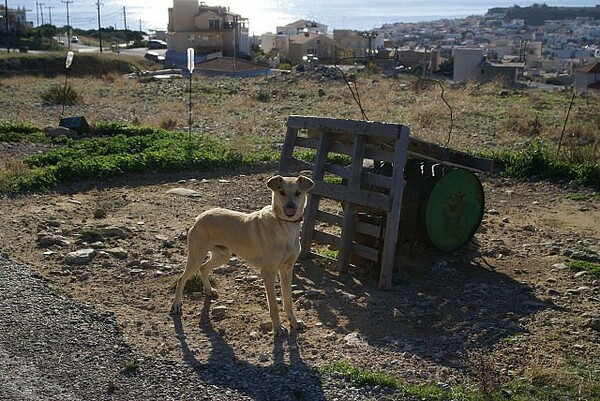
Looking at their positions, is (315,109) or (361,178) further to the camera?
(315,109)

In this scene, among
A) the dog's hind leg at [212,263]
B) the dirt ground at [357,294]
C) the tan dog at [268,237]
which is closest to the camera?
the dirt ground at [357,294]

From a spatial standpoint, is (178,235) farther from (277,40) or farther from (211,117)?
(277,40)

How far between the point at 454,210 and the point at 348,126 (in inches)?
71.2

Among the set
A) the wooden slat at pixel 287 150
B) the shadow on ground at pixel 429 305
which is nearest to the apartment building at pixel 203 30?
the wooden slat at pixel 287 150

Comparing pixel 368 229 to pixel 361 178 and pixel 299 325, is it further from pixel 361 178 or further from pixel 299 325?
pixel 299 325

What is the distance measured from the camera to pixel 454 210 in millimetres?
9680

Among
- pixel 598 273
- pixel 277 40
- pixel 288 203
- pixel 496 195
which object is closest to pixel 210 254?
pixel 288 203

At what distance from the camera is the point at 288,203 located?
695 centimetres

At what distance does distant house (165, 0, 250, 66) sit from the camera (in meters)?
83.9

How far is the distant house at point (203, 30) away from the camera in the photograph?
83875 millimetres

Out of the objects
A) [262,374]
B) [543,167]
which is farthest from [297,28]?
[262,374]

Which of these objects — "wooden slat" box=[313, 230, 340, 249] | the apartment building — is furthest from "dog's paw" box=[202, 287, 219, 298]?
the apartment building

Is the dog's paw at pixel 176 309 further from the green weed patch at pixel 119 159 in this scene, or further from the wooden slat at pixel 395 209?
the green weed patch at pixel 119 159

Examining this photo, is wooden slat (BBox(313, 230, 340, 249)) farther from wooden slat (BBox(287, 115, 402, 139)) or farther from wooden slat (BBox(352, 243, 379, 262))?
wooden slat (BBox(287, 115, 402, 139))
